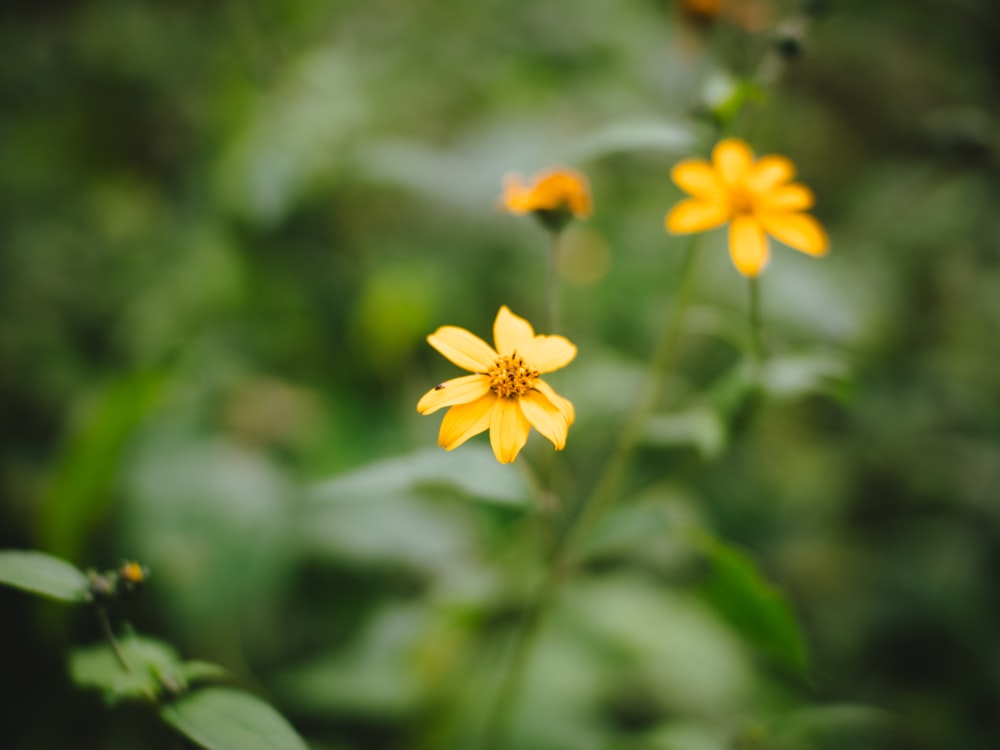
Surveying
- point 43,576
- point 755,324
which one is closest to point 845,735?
point 755,324

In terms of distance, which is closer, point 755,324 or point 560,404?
point 560,404

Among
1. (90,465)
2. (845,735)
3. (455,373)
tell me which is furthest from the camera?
(455,373)

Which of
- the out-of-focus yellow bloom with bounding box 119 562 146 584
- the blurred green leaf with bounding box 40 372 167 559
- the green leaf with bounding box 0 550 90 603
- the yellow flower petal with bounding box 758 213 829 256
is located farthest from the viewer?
the blurred green leaf with bounding box 40 372 167 559

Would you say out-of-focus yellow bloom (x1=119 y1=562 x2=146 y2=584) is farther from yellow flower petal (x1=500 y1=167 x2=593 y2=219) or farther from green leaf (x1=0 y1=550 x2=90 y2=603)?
yellow flower petal (x1=500 y1=167 x2=593 y2=219)

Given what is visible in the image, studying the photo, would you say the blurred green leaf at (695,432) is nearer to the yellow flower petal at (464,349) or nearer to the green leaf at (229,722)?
the yellow flower petal at (464,349)

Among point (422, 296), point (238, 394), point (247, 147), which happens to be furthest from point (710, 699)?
point (247, 147)

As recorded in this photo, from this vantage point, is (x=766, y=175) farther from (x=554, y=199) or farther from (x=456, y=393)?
(x=456, y=393)

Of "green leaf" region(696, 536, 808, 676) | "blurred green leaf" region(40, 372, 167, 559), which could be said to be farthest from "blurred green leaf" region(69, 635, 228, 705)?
"green leaf" region(696, 536, 808, 676)
